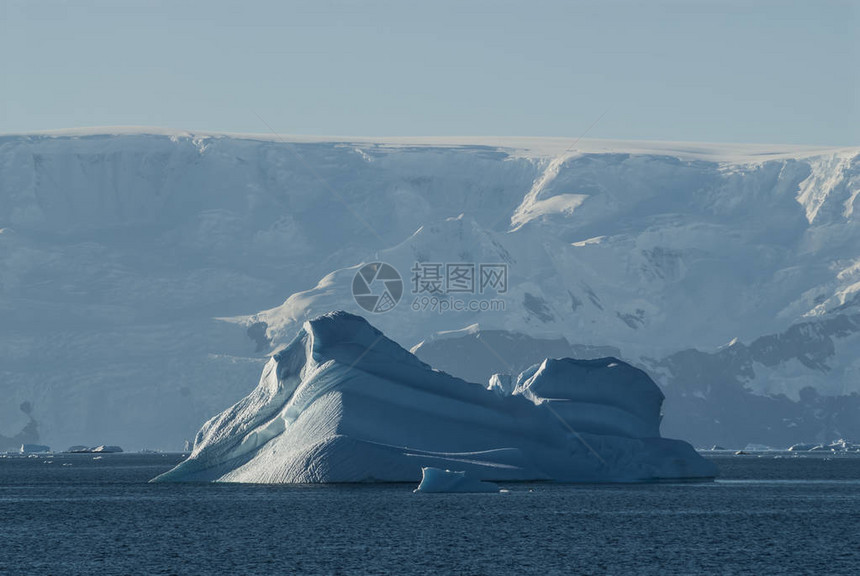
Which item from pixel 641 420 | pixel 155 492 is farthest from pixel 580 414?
pixel 155 492

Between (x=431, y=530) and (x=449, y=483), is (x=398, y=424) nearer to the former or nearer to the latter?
(x=449, y=483)

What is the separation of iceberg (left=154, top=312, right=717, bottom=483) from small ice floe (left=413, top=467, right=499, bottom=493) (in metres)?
0.53

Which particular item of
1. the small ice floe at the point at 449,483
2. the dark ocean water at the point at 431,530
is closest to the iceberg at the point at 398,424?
the small ice floe at the point at 449,483

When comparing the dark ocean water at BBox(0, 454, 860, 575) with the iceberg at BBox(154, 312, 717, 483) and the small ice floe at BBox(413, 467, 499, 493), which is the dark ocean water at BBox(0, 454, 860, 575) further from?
the iceberg at BBox(154, 312, 717, 483)

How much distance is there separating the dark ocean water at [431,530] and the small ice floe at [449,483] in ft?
1.85

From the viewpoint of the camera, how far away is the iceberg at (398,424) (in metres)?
84.8

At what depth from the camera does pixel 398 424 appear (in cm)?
8688

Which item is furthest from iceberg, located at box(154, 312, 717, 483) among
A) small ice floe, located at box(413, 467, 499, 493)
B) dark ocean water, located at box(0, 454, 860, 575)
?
dark ocean water, located at box(0, 454, 860, 575)

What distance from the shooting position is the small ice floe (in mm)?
82438

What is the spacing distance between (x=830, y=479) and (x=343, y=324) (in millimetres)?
43489

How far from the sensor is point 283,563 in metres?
56.2

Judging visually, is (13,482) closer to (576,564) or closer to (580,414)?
(580,414)

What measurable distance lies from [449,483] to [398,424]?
472 centimetres

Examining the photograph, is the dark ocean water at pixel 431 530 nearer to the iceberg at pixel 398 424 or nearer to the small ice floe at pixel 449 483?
the small ice floe at pixel 449 483
